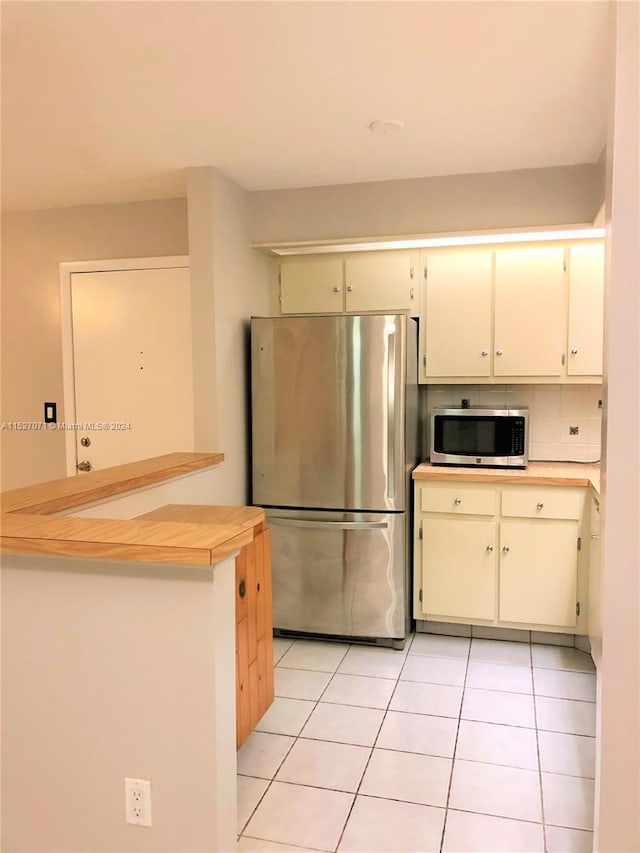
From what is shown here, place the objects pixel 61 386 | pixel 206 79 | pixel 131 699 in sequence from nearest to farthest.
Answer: pixel 131 699
pixel 206 79
pixel 61 386

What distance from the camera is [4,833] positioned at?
5.74 feet

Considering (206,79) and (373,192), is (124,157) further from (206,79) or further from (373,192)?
(373,192)

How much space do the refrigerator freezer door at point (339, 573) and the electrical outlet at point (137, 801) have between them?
194cm

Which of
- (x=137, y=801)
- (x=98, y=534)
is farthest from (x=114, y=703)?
(x=98, y=534)

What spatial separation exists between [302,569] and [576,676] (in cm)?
145

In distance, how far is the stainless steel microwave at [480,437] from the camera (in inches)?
139

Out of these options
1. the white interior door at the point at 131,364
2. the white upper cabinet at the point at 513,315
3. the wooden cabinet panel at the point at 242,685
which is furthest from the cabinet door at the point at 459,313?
the wooden cabinet panel at the point at 242,685

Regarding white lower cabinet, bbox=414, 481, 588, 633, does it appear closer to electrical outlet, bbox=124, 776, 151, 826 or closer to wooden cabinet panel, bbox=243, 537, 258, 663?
wooden cabinet panel, bbox=243, 537, 258, 663

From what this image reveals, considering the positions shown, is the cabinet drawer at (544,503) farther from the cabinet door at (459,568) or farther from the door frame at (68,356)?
the door frame at (68,356)

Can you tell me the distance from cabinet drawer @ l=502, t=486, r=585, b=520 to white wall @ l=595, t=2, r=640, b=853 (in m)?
1.63

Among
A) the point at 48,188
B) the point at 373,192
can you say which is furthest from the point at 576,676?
the point at 48,188

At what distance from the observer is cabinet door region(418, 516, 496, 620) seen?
3.46 meters

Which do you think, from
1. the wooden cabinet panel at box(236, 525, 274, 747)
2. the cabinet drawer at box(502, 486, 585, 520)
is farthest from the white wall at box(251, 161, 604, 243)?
the wooden cabinet panel at box(236, 525, 274, 747)

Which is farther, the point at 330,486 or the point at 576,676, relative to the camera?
the point at 330,486
